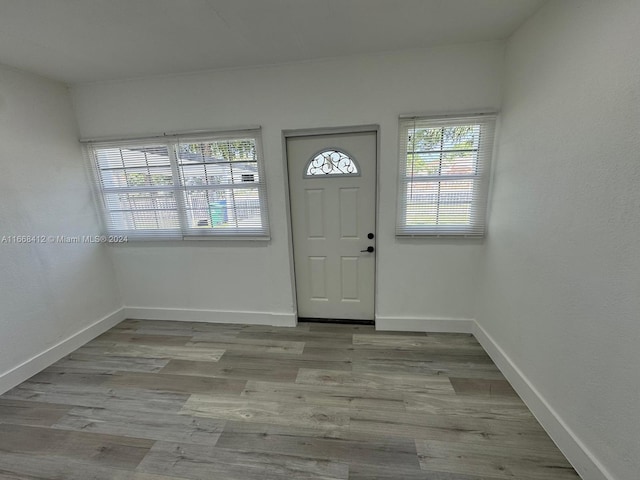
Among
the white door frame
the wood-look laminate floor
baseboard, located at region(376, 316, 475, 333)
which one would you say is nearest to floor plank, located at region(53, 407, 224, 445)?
the wood-look laminate floor

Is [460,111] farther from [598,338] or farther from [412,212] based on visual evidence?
[598,338]

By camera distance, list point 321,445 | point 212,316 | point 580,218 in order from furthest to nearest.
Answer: point 212,316 < point 321,445 < point 580,218

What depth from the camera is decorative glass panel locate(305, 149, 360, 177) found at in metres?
2.49

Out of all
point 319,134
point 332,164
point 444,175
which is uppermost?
point 319,134

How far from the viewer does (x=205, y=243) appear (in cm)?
279

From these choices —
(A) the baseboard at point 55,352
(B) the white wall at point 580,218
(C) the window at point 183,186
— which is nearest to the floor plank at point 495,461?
(B) the white wall at point 580,218

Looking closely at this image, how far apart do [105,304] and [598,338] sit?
4196 millimetres

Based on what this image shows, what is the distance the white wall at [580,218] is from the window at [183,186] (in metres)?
2.16

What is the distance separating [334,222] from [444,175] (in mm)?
1101

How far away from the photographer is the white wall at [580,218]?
113 centimetres

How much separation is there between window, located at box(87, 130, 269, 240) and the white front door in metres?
0.42

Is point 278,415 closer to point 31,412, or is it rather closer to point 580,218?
point 31,412

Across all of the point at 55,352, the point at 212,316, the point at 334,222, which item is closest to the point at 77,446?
the point at 55,352

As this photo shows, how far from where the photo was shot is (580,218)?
4.48 feet
